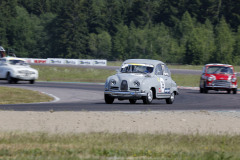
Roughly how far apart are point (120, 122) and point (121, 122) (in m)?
0.03

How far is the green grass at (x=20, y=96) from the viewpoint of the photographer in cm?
2175

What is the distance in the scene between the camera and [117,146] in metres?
9.61

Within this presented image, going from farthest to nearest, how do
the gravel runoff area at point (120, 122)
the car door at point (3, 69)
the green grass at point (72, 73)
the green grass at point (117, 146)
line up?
the green grass at point (72, 73), the car door at point (3, 69), the gravel runoff area at point (120, 122), the green grass at point (117, 146)

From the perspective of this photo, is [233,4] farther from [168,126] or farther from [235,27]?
[168,126]

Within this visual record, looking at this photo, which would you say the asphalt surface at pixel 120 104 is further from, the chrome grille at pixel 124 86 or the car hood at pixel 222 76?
the car hood at pixel 222 76

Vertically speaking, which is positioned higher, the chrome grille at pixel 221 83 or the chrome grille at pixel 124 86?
the chrome grille at pixel 124 86

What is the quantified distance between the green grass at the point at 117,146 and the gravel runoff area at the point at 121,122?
94 cm

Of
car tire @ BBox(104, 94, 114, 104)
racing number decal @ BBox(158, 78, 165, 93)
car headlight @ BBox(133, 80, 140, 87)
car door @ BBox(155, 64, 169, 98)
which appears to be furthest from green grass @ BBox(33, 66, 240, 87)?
car headlight @ BBox(133, 80, 140, 87)

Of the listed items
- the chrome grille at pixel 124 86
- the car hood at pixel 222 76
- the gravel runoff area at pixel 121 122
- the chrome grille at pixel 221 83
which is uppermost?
the chrome grille at pixel 124 86

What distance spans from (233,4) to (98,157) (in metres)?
119

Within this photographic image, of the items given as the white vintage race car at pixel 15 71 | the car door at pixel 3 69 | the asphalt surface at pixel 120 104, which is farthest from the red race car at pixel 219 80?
the car door at pixel 3 69

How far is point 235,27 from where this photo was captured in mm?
117750

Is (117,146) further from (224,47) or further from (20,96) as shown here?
(224,47)

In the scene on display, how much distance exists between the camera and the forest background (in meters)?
109
